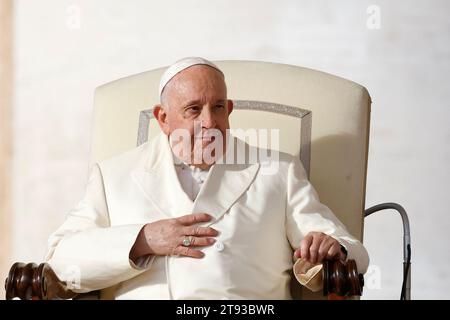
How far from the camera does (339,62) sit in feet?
15.3

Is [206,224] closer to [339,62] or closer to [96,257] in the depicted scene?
[96,257]

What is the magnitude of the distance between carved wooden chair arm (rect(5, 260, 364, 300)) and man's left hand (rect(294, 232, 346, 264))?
27 mm

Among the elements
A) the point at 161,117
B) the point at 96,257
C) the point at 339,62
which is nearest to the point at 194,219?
the point at 96,257

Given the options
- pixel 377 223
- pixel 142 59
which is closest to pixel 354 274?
Answer: pixel 377 223

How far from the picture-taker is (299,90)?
3.13 metres

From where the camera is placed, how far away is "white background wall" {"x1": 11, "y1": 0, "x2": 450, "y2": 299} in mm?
4672

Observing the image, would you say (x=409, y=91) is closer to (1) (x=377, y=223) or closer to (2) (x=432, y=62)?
(2) (x=432, y=62)

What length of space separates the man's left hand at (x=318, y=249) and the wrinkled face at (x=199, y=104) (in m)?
0.47

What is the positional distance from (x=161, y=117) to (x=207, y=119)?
241mm

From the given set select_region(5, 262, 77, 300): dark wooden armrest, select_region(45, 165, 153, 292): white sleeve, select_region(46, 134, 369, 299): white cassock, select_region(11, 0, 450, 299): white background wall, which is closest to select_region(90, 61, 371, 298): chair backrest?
select_region(46, 134, 369, 299): white cassock

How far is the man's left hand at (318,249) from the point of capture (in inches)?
97.2

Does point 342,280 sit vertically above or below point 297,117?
below

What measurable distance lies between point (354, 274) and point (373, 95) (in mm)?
2404
